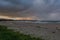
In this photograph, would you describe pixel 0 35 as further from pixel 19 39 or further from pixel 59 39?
pixel 59 39

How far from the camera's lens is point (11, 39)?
1066 centimetres

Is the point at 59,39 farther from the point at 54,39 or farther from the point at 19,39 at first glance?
the point at 19,39

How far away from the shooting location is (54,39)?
1788cm

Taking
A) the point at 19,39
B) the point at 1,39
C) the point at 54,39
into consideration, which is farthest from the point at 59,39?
the point at 1,39

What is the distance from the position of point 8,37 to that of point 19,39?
31.8 inches

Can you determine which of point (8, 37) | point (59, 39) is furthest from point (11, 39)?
point (59, 39)

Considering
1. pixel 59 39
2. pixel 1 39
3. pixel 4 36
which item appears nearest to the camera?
pixel 1 39

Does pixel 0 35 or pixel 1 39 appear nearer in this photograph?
pixel 1 39

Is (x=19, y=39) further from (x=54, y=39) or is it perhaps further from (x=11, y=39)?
(x=54, y=39)

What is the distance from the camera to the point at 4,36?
10.9 metres

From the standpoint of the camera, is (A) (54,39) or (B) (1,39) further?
(A) (54,39)

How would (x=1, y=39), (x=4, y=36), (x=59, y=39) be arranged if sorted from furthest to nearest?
(x=59, y=39), (x=4, y=36), (x=1, y=39)

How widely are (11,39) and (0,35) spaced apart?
2.99 ft

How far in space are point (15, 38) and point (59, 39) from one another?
781 centimetres
